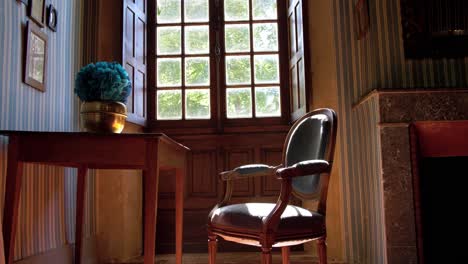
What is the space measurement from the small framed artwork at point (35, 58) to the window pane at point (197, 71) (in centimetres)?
149

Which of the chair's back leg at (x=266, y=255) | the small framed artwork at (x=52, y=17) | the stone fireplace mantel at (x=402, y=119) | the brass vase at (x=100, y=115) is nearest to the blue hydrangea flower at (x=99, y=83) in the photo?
the brass vase at (x=100, y=115)

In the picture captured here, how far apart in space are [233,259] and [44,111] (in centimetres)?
171

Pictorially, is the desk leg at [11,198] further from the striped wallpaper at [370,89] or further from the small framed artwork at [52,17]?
the striped wallpaper at [370,89]

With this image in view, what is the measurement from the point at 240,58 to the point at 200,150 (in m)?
0.87

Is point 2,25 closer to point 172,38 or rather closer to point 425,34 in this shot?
point 172,38

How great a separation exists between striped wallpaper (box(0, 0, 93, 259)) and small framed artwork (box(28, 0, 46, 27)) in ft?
0.15

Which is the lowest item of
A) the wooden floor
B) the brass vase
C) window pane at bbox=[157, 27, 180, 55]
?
the wooden floor

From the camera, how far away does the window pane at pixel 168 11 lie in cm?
373

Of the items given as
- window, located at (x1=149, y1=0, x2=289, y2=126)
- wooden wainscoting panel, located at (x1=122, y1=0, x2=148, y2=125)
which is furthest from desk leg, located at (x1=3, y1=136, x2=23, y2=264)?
window, located at (x1=149, y1=0, x2=289, y2=126)

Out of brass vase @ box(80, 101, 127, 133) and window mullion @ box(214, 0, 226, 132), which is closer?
brass vase @ box(80, 101, 127, 133)

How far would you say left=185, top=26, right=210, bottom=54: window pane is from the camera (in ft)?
12.1

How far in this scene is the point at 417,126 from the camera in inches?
93.9

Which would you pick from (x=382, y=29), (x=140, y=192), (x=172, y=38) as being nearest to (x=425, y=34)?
(x=382, y=29)

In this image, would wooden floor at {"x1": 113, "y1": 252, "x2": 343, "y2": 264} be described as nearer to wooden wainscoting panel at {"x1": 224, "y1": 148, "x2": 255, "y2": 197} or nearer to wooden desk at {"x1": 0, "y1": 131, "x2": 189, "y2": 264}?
wooden wainscoting panel at {"x1": 224, "y1": 148, "x2": 255, "y2": 197}
